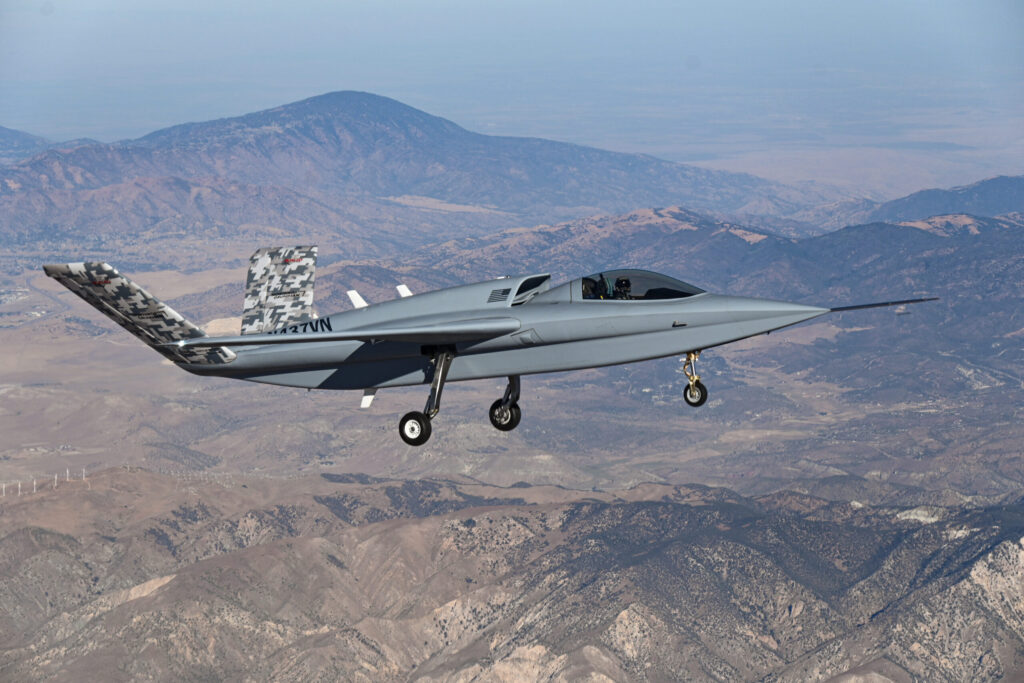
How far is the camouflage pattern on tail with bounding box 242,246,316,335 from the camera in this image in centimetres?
5191

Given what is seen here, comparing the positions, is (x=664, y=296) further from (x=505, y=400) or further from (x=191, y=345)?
(x=191, y=345)

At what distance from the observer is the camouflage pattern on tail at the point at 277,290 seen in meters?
51.9

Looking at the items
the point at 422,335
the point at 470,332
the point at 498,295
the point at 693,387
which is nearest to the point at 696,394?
the point at 693,387

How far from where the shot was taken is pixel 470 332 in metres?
43.1

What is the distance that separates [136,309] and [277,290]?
696cm

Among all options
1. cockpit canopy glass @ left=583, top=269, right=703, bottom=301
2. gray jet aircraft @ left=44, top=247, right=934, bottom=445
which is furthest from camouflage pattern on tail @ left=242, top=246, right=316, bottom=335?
cockpit canopy glass @ left=583, top=269, right=703, bottom=301

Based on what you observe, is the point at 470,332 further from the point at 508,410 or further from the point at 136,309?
the point at 136,309

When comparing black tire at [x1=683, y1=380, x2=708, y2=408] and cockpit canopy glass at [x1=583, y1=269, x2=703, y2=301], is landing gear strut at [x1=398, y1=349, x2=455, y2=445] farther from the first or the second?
black tire at [x1=683, y1=380, x2=708, y2=408]

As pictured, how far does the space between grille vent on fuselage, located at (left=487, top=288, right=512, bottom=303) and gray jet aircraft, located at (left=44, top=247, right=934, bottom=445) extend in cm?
6

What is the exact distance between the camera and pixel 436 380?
1768 inches

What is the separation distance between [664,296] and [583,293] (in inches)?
121

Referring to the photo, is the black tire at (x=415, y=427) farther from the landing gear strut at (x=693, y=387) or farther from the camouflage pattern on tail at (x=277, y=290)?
the landing gear strut at (x=693, y=387)

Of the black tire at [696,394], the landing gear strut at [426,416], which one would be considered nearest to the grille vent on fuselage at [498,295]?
the landing gear strut at [426,416]

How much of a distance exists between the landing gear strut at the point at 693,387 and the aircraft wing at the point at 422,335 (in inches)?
259
